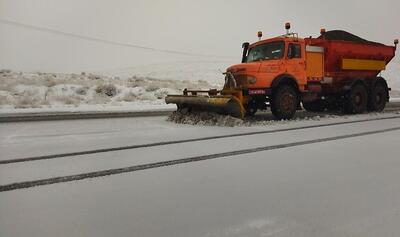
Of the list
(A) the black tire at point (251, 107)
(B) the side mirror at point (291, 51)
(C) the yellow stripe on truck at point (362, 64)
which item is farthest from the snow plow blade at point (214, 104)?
(C) the yellow stripe on truck at point (362, 64)

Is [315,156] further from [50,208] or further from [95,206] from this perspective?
[50,208]

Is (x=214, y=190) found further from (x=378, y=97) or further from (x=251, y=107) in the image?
(x=378, y=97)

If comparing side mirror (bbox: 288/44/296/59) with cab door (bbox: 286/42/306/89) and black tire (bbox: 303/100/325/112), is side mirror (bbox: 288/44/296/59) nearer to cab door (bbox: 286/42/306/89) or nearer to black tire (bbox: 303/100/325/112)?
cab door (bbox: 286/42/306/89)

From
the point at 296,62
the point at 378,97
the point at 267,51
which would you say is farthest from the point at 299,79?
the point at 378,97

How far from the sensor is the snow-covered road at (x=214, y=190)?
3133 millimetres

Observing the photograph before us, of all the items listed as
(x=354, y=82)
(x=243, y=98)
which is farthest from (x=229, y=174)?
(x=354, y=82)

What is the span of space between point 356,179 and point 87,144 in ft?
16.8

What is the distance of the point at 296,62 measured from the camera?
11633mm

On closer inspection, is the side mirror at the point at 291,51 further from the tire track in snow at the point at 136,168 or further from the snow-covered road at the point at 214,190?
the tire track in snow at the point at 136,168

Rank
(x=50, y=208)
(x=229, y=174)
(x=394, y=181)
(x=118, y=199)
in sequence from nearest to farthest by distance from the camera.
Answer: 1. (x=50, y=208)
2. (x=118, y=199)
3. (x=394, y=181)
4. (x=229, y=174)

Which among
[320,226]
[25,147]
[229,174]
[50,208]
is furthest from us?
[25,147]

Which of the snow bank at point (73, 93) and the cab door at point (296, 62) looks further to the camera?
the snow bank at point (73, 93)

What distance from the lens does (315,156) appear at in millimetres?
5969

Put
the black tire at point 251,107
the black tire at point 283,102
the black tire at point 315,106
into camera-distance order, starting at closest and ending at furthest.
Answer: the black tire at point 283,102 → the black tire at point 251,107 → the black tire at point 315,106
